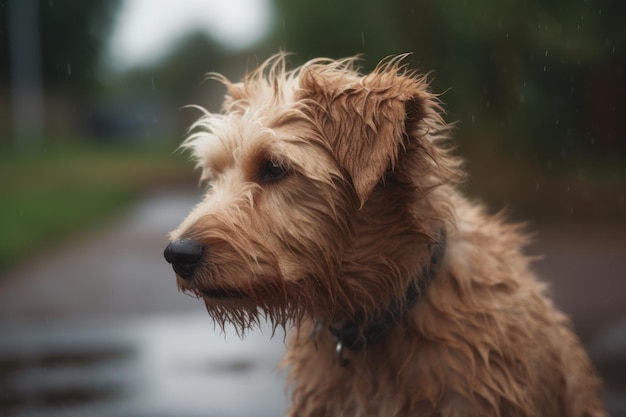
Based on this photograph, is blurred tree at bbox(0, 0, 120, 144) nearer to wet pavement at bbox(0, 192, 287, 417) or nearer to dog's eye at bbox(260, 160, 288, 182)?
wet pavement at bbox(0, 192, 287, 417)

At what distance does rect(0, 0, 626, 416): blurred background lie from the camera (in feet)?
25.5

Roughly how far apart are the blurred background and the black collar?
1.80 meters

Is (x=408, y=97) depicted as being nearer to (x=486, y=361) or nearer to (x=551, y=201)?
(x=486, y=361)

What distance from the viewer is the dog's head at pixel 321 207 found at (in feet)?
13.0

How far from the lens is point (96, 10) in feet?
189

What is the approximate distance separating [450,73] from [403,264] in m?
16.7

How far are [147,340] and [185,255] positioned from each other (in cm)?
569

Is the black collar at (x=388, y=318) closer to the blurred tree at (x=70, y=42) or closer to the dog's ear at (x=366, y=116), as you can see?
the dog's ear at (x=366, y=116)

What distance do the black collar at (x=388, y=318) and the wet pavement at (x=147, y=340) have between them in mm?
1220

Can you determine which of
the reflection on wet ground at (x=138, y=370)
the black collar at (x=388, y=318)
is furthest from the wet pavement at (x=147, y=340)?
the black collar at (x=388, y=318)

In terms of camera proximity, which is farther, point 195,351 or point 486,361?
point 195,351

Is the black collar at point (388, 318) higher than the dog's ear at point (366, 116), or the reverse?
the dog's ear at point (366, 116)

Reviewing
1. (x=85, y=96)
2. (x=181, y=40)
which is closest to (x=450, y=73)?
(x=85, y=96)

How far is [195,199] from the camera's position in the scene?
27.3 metres
